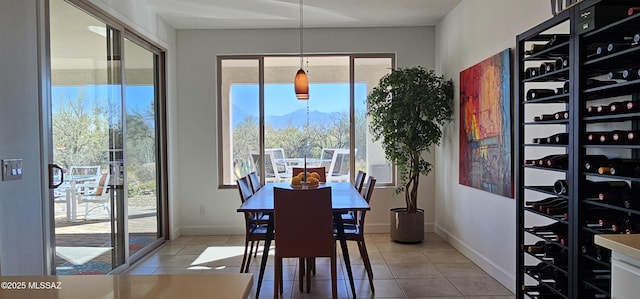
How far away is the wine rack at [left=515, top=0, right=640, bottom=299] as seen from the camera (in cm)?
179

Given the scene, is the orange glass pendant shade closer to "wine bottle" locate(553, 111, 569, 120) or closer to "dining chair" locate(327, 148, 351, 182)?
"dining chair" locate(327, 148, 351, 182)

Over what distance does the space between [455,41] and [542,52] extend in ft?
8.66

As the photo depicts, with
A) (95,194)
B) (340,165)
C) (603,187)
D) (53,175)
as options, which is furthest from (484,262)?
(53,175)

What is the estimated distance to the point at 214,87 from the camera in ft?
18.7

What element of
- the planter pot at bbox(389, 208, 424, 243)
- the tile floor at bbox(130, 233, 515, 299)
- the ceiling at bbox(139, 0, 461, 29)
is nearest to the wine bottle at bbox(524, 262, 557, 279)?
the tile floor at bbox(130, 233, 515, 299)

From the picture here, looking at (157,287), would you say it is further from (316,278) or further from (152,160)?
(152,160)

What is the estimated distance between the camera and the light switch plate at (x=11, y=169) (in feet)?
7.74

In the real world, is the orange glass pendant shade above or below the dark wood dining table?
above

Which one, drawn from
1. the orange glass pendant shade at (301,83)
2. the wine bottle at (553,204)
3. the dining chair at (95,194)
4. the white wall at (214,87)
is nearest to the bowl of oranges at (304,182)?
the orange glass pendant shade at (301,83)

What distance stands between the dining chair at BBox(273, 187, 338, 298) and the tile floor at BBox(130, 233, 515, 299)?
22.9 inches

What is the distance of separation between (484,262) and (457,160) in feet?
4.04

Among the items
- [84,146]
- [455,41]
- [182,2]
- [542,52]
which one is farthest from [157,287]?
[455,41]

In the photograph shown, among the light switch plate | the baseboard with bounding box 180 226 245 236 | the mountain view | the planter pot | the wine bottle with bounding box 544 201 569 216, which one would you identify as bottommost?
the baseboard with bounding box 180 226 245 236

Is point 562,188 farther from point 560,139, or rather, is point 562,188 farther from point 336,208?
point 336,208
